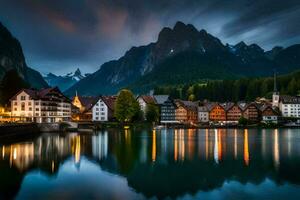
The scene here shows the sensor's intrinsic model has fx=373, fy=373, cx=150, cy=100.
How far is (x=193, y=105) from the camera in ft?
619

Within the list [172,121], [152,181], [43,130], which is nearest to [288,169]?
[152,181]

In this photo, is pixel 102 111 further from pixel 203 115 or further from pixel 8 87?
pixel 203 115

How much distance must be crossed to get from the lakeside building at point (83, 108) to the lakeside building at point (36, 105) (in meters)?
28.8

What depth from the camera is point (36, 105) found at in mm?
124188

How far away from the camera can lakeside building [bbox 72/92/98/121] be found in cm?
16412

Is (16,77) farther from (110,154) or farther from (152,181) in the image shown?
(152,181)

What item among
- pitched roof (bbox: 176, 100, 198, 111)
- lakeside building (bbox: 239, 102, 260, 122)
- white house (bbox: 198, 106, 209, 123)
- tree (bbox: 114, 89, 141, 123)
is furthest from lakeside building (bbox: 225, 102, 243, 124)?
tree (bbox: 114, 89, 141, 123)

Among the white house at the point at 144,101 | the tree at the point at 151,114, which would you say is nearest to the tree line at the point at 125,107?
the tree at the point at 151,114

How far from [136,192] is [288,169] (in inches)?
783

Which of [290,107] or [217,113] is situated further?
[290,107]

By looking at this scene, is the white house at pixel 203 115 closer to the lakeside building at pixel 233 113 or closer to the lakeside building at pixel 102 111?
the lakeside building at pixel 233 113

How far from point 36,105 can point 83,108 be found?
171 feet

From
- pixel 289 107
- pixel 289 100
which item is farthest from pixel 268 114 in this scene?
pixel 289 100

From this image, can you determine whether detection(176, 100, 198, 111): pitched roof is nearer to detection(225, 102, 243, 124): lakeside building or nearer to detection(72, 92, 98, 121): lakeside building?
detection(225, 102, 243, 124): lakeside building
